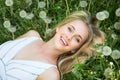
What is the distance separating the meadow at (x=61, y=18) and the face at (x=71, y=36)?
242mm

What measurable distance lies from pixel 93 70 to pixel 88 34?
0.33m

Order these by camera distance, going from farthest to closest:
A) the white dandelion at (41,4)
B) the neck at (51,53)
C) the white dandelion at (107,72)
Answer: the white dandelion at (41,4), the white dandelion at (107,72), the neck at (51,53)

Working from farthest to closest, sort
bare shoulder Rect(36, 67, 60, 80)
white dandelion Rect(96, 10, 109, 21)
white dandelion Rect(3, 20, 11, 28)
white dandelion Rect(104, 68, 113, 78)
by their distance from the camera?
white dandelion Rect(3, 20, 11, 28), white dandelion Rect(96, 10, 109, 21), white dandelion Rect(104, 68, 113, 78), bare shoulder Rect(36, 67, 60, 80)

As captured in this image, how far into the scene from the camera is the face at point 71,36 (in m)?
2.62

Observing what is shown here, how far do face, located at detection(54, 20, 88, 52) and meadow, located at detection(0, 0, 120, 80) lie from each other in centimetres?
24

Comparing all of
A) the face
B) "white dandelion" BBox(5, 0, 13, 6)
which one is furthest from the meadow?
the face

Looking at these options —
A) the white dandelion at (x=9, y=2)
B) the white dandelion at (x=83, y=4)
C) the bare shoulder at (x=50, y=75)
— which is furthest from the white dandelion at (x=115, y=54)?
the white dandelion at (x=9, y=2)

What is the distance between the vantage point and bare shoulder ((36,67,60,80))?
8.45ft

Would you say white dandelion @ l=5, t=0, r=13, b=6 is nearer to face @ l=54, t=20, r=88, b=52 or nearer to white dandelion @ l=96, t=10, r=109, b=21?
white dandelion @ l=96, t=10, r=109, b=21

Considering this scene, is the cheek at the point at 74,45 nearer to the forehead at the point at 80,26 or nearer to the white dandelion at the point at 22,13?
the forehead at the point at 80,26

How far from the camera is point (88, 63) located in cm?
297

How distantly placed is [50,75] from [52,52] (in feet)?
0.49

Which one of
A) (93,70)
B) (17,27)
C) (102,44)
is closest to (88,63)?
(93,70)

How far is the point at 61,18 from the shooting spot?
329 cm
